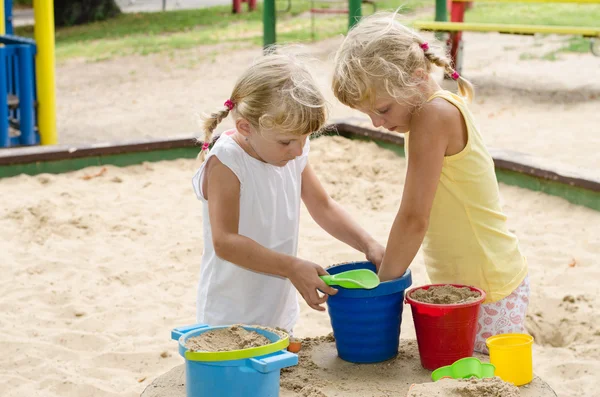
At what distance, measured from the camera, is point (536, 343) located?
3072 millimetres

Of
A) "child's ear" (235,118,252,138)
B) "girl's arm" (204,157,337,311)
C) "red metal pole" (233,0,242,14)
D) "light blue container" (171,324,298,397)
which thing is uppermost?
"red metal pole" (233,0,242,14)

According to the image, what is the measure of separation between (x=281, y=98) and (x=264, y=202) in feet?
1.06

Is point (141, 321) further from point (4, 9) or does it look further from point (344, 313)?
point (4, 9)

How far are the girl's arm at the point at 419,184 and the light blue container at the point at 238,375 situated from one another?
1.66 ft

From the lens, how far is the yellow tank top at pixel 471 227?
2.10 metres

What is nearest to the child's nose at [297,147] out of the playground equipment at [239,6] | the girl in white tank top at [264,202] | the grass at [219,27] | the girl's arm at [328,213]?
the girl in white tank top at [264,202]

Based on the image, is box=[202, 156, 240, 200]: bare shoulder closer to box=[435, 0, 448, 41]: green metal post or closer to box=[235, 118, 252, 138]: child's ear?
box=[235, 118, 252, 138]: child's ear

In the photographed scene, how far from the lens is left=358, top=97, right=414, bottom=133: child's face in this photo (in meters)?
2.02

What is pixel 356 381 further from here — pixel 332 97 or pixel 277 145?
pixel 332 97

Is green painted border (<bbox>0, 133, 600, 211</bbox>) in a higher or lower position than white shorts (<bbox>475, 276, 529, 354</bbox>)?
lower

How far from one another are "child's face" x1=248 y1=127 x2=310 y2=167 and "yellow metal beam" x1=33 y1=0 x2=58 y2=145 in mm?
Result: 4346

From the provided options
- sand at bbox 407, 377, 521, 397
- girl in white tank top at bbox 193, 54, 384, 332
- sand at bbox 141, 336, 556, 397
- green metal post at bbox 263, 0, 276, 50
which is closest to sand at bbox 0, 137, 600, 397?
sand at bbox 141, 336, 556, 397

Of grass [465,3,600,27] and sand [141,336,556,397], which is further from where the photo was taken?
grass [465,3,600,27]

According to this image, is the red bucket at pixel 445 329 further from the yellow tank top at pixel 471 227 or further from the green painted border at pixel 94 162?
the green painted border at pixel 94 162
